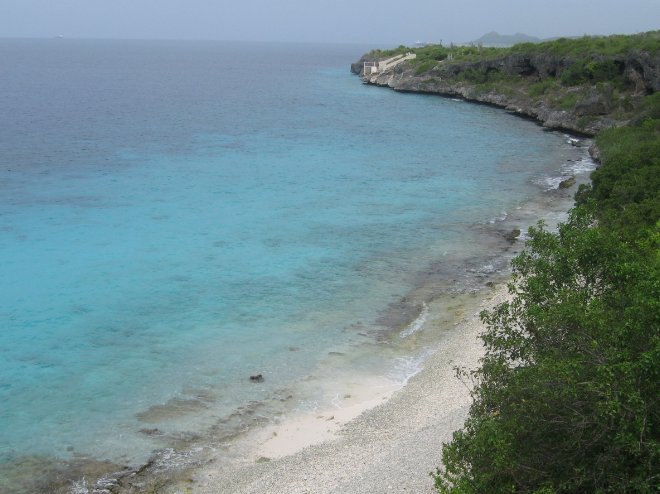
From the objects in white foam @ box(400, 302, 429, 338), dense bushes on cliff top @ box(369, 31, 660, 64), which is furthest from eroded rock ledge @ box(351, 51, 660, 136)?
white foam @ box(400, 302, 429, 338)

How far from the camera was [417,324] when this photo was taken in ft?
84.8

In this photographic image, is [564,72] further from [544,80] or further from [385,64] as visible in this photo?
[385,64]

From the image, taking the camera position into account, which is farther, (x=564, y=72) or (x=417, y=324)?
(x=564, y=72)

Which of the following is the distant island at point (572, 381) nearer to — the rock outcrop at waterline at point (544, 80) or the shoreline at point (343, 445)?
the shoreline at point (343, 445)

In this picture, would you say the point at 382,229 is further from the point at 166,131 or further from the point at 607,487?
the point at 166,131

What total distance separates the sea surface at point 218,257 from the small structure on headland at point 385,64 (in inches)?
2216

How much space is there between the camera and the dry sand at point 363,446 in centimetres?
1586

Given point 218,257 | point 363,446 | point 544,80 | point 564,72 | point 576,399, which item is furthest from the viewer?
point 544,80

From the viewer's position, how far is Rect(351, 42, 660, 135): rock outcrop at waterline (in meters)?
66.9

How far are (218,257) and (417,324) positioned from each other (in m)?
12.4

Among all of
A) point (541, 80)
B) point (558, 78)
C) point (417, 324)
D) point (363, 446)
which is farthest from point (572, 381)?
point (541, 80)

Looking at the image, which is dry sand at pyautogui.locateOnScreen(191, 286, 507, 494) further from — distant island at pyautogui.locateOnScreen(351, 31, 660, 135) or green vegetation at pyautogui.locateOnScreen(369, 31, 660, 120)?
green vegetation at pyautogui.locateOnScreen(369, 31, 660, 120)

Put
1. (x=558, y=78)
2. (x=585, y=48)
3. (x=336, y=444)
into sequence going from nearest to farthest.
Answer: (x=336, y=444)
(x=585, y=48)
(x=558, y=78)

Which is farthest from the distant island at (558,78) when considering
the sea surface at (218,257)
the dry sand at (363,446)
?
the dry sand at (363,446)
